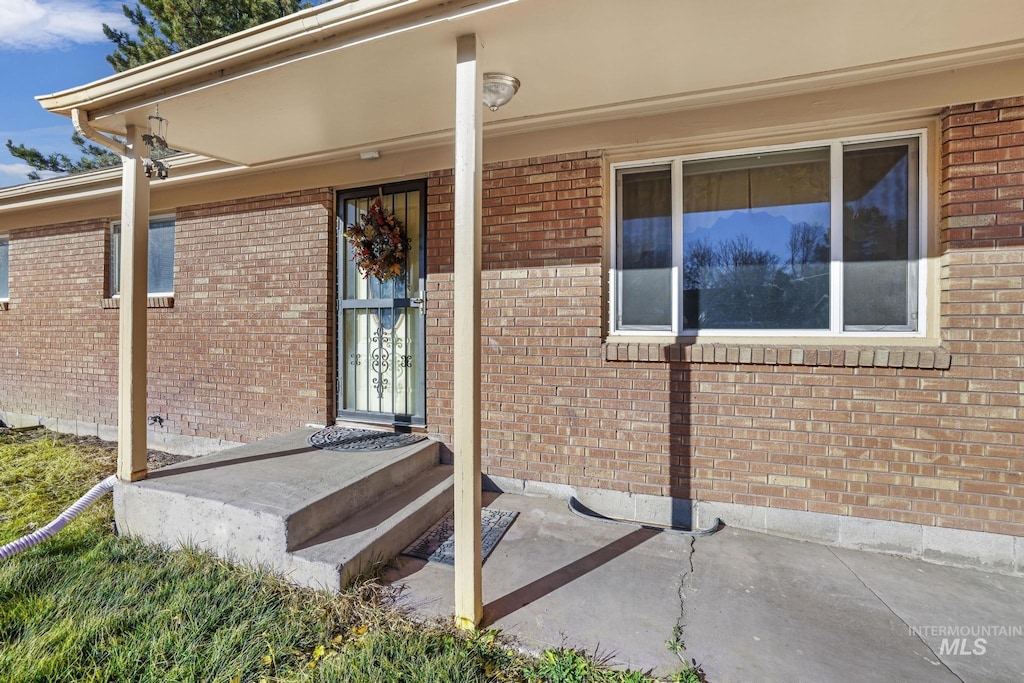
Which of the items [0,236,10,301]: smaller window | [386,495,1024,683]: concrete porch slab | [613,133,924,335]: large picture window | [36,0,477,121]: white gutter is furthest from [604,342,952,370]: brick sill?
[0,236,10,301]: smaller window

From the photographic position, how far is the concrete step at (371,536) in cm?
234

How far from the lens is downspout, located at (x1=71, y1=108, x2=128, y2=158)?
305cm

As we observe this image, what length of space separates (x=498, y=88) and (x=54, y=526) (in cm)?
387

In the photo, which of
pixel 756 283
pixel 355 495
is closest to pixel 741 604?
pixel 756 283

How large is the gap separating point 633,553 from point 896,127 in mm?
3156

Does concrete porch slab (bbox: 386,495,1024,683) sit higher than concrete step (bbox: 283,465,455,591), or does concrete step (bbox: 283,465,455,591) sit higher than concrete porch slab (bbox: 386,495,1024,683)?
concrete step (bbox: 283,465,455,591)

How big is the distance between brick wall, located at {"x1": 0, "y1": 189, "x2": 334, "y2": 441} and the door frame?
0.28 feet

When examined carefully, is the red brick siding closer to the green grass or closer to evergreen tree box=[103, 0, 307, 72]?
the green grass

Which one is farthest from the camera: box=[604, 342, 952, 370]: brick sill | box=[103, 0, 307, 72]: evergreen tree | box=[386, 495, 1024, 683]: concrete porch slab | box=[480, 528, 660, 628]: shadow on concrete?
box=[103, 0, 307, 72]: evergreen tree

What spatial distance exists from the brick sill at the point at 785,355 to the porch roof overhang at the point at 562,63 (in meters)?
1.49

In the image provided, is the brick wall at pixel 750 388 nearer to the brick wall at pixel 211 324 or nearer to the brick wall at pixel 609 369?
the brick wall at pixel 609 369

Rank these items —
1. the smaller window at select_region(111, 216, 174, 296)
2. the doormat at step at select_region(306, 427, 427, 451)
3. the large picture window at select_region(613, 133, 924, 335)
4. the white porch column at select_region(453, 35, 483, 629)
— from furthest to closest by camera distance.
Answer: the smaller window at select_region(111, 216, 174, 296) < the doormat at step at select_region(306, 427, 427, 451) < the large picture window at select_region(613, 133, 924, 335) < the white porch column at select_region(453, 35, 483, 629)

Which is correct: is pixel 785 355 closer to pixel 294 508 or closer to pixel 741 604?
pixel 741 604

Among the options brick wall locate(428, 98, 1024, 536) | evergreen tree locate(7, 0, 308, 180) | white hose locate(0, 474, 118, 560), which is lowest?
white hose locate(0, 474, 118, 560)
